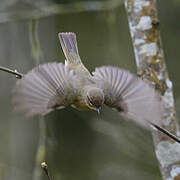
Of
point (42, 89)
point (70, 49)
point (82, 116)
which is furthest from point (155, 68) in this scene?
point (82, 116)

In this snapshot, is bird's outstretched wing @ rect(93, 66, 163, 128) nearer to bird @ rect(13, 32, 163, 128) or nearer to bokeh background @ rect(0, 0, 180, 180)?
bird @ rect(13, 32, 163, 128)

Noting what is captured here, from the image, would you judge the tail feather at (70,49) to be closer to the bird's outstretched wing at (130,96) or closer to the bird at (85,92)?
the bird at (85,92)

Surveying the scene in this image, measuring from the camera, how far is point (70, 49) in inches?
146

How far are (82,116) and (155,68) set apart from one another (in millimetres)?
4284

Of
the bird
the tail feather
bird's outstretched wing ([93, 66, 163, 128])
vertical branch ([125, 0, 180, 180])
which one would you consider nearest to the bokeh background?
the tail feather

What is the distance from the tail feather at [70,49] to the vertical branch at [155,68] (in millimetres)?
541

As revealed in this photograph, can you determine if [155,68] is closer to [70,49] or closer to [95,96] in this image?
[95,96]

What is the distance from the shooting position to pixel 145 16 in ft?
11.0

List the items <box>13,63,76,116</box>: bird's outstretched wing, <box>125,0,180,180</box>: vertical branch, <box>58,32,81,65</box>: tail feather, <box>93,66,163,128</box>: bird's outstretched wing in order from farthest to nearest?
<box>58,32,81,65</box>: tail feather, <box>125,0,180,180</box>: vertical branch, <box>93,66,163,128</box>: bird's outstretched wing, <box>13,63,76,116</box>: bird's outstretched wing

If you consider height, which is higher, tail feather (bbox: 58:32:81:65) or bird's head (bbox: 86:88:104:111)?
tail feather (bbox: 58:32:81:65)

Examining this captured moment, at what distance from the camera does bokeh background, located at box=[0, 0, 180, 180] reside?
662 cm

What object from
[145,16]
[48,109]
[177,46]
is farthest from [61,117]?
[48,109]

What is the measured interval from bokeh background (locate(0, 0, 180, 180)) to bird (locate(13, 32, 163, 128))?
9.72ft

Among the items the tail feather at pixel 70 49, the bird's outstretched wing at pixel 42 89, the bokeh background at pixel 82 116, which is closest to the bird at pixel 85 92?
the bird's outstretched wing at pixel 42 89
